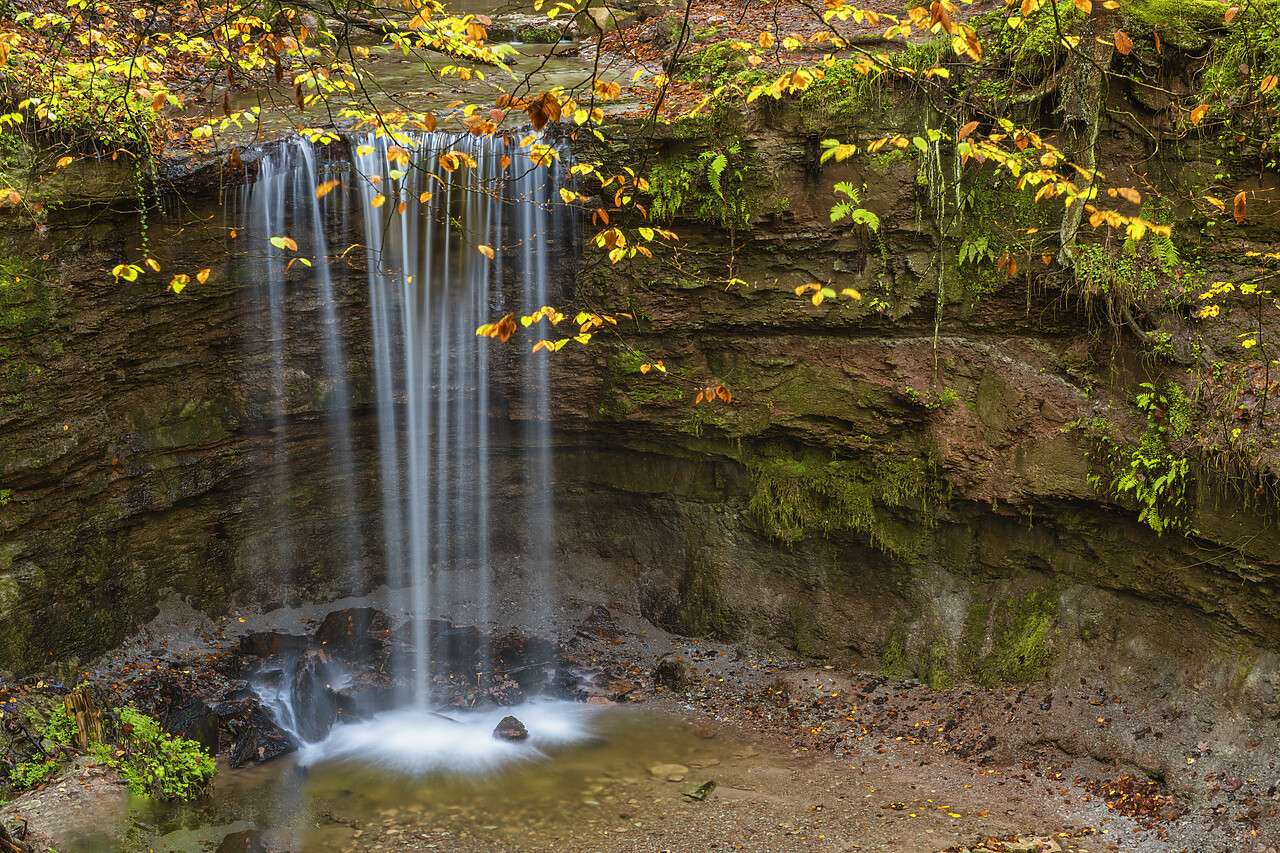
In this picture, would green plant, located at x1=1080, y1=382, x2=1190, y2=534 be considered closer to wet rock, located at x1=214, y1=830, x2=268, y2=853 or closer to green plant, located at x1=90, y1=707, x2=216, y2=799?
wet rock, located at x1=214, y1=830, x2=268, y2=853

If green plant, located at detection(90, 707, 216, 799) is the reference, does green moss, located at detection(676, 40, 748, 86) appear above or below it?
above

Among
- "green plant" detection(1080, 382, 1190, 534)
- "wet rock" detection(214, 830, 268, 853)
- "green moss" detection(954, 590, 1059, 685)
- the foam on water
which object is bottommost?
the foam on water

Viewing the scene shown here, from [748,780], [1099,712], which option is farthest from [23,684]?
[1099,712]

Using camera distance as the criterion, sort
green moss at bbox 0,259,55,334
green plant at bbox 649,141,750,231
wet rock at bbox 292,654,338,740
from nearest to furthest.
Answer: green moss at bbox 0,259,55,334, wet rock at bbox 292,654,338,740, green plant at bbox 649,141,750,231

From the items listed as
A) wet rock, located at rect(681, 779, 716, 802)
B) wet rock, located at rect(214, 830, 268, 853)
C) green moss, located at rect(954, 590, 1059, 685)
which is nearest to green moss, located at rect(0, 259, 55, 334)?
wet rock, located at rect(214, 830, 268, 853)

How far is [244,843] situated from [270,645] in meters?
3.24

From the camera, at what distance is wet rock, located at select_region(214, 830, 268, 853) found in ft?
18.4

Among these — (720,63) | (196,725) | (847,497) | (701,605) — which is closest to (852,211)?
(720,63)

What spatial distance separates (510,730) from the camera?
7422 mm

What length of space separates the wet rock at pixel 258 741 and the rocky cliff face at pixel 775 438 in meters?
2.18

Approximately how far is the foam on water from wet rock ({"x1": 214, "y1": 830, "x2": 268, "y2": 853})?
1.12 metres

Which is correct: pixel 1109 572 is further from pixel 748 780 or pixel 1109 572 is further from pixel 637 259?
pixel 637 259

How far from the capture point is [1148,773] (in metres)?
6.06

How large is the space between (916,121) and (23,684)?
366 inches
